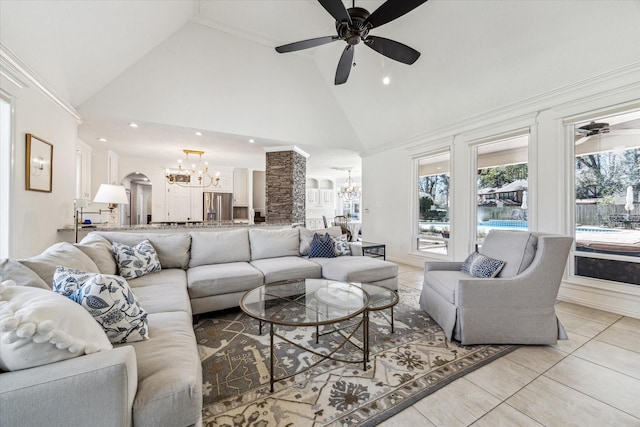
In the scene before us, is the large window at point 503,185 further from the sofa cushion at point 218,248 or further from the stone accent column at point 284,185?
the sofa cushion at point 218,248

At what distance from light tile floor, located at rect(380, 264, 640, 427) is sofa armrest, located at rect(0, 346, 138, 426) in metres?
1.28

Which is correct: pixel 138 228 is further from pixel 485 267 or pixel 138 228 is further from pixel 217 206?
pixel 485 267

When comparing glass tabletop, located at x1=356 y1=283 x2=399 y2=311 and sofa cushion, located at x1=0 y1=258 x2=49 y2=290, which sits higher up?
sofa cushion, located at x1=0 y1=258 x2=49 y2=290

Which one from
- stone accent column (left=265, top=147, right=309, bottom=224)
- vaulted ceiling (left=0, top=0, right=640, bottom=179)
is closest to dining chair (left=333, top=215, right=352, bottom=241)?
stone accent column (left=265, top=147, right=309, bottom=224)

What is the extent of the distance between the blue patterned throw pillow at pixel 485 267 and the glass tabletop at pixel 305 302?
1140 mm

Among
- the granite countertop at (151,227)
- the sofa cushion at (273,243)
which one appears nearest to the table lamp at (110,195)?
the granite countertop at (151,227)

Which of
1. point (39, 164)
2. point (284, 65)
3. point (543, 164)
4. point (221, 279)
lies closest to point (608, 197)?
point (543, 164)

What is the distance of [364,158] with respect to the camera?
658cm

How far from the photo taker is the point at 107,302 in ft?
4.29

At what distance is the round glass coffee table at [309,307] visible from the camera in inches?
69.2

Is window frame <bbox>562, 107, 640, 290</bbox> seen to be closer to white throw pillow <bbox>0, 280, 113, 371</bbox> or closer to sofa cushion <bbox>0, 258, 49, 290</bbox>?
white throw pillow <bbox>0, 280, 113, 371</bbox>

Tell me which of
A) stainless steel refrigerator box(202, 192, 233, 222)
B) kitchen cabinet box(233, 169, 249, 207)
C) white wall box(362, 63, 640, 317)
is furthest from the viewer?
kitchen cabinet box(233, 169, 249, 207)

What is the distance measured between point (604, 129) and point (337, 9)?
3.34 meters

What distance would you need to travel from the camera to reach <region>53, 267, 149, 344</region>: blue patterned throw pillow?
1.27 m
